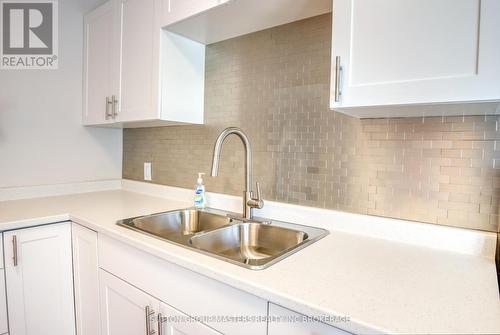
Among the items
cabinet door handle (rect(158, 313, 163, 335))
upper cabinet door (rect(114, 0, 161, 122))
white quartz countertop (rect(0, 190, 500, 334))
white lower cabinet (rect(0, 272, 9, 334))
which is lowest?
white lower cabinet (rect(0, 272, 9, 334))

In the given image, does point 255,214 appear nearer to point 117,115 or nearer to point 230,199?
point 230,199

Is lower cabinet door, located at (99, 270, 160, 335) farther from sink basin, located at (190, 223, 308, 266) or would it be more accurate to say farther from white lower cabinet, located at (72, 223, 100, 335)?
sink basin, located at (190, 223, 308, 266)

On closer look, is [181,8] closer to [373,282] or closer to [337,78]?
[337,78]

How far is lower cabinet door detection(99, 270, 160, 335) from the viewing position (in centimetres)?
102

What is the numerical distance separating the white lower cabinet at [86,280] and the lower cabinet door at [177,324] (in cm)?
50

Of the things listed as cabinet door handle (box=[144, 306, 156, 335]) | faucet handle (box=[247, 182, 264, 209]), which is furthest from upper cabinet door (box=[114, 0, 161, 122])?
cabinet door handle (box=[144, 306, 156, 335])

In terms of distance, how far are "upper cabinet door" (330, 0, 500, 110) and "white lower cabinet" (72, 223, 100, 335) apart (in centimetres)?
122

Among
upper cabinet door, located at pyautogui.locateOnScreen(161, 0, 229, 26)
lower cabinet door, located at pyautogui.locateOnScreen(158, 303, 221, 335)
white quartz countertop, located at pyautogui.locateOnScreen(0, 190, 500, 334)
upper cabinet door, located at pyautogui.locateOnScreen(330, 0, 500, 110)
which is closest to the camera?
white quartz countertop, located at pyautogui.locateOnScreen(0, 190, 500, 334)

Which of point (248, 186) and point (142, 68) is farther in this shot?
point (142, 68)

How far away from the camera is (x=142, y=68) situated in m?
1.58

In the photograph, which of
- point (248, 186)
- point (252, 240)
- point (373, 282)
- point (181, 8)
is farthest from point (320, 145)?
point (181, 8)

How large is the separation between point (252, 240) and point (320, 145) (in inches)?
20.0

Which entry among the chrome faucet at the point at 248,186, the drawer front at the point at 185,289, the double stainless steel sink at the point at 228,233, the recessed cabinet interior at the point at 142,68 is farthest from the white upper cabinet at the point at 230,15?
the drawer front at the point at 185,289

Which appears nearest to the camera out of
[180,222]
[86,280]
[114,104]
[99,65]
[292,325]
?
[292,325]
